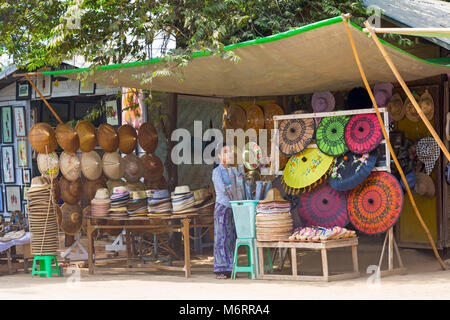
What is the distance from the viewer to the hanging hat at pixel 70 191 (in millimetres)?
7715

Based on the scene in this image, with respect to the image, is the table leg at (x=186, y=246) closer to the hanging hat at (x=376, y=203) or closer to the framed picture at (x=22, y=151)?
the hanging hat at (x=376, y=203)

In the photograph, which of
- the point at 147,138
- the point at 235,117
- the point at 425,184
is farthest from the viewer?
the point at 235,117

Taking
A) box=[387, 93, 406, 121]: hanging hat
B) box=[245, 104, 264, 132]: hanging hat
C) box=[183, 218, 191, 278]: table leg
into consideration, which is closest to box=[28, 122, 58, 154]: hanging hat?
box=[183, 218, 191, 278]: table leg

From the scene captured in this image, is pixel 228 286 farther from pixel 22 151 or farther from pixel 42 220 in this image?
pixel 22 151

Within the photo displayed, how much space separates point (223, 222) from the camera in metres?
6.54

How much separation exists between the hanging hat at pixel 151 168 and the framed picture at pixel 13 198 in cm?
385

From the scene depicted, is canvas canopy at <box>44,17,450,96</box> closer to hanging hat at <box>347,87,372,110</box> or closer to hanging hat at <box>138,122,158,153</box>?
hanging hat at <box>347,87,372,110</box>

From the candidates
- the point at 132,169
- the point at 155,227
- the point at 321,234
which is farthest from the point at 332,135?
the point at 132,169

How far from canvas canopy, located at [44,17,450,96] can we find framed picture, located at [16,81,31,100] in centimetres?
381

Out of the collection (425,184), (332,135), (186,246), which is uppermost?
(332,135)

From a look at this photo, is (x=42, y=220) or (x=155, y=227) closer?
(x=155, y=227)

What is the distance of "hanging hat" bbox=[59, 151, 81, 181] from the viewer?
304 inches

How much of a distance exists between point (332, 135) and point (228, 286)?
175cm
